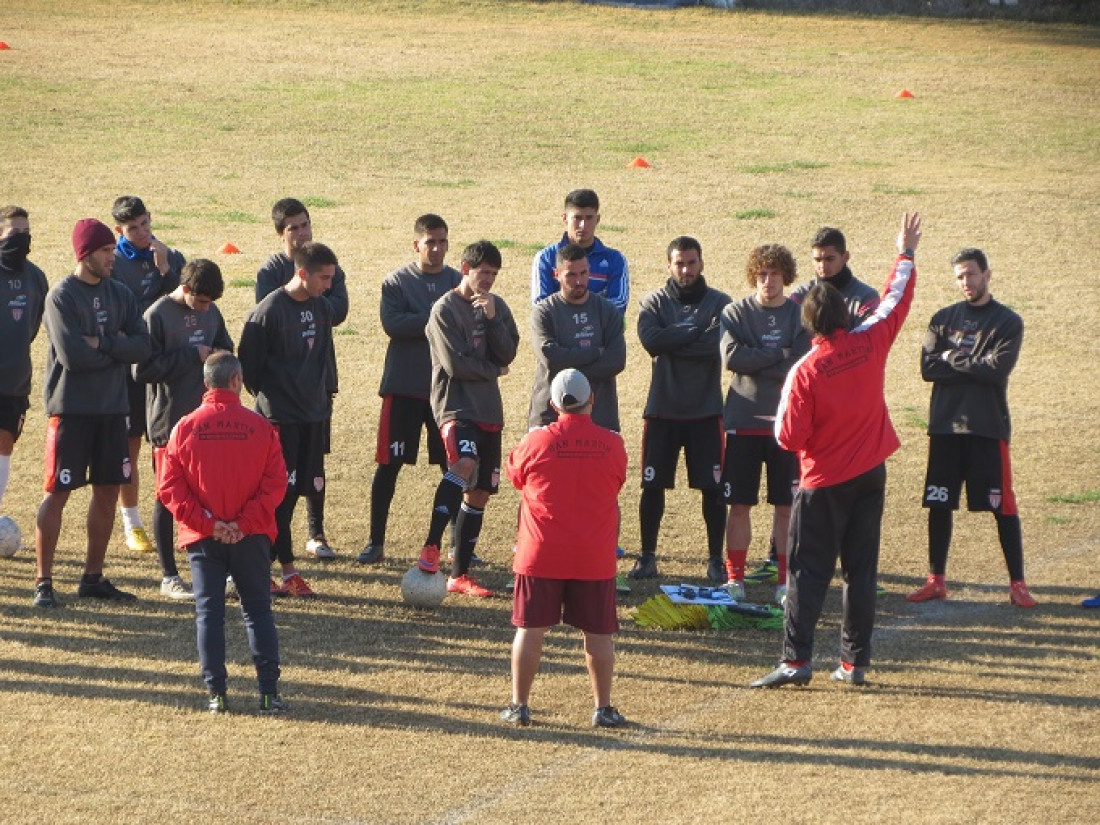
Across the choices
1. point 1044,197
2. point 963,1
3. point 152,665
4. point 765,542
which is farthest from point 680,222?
point 963,1

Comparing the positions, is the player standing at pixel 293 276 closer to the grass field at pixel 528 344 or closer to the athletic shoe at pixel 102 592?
the grass field at pixel 528 344

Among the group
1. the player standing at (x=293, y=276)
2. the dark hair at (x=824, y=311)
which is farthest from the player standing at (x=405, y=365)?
the dark hair at (x=824, y=311)

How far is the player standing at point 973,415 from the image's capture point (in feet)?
35.5

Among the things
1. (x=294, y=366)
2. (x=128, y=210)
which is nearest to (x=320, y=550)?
(x=294, y=366)

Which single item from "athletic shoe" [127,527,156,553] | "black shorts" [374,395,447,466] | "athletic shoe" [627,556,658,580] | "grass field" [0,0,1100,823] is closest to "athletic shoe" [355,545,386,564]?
"grass field" [0,0,1100,823]

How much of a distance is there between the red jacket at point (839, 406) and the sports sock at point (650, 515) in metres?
2.38

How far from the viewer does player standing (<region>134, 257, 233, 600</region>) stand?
10469 millimetres

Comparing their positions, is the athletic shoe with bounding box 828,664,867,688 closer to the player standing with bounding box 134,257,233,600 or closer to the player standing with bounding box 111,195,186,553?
the player standing with bounding box 134,257,233,600

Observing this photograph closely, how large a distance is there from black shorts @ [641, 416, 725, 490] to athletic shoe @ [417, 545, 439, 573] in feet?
5.35

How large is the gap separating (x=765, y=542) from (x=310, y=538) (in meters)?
3.40

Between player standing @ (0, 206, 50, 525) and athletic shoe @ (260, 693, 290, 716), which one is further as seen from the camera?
player standing @ (0, 206, 50, 525)

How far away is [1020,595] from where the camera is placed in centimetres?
1089

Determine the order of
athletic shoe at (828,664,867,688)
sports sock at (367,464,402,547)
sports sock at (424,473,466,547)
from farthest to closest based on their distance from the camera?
sports sock at (367,464,402,547) → sports sock at (424,473,466,547) → athletic shoe at (828,664,867,688)

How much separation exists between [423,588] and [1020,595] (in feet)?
12.9
